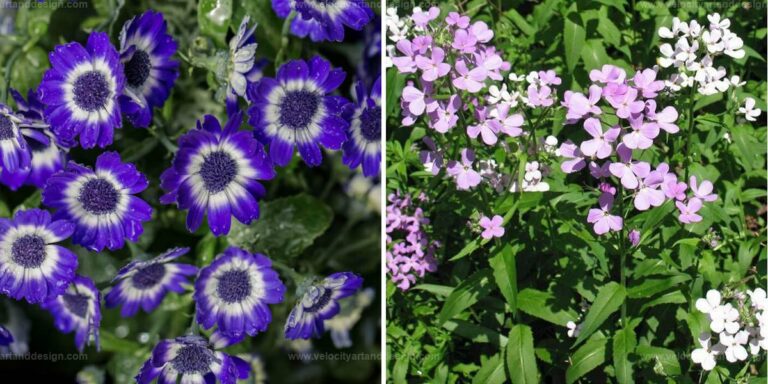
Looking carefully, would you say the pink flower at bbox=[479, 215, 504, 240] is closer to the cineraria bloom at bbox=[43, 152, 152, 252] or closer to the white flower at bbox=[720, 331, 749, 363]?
the white flower at bbox=[720, 331, 749, 363]

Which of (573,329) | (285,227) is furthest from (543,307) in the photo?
(285,227)

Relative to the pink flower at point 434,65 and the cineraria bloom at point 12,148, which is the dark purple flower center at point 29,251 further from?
the pink flower at point 434,65

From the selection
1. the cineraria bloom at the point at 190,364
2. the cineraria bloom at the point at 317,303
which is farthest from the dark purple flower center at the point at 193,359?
the cineraria bloom at the point at 317,303

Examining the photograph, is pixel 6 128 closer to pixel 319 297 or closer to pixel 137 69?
pixel 137 69

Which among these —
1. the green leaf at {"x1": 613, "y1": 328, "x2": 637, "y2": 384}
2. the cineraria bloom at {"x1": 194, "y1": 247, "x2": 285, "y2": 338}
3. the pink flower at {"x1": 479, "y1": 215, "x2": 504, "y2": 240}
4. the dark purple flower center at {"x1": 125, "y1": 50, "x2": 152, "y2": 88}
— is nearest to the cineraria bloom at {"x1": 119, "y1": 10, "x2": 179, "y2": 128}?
the dark purple flower center at {"x1": 125, "y1": 50, "x2": 152, "y2": 88}

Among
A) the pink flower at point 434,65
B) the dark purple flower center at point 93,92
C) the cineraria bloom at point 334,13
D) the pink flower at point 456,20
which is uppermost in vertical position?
the cineraria bloom at point 334,13

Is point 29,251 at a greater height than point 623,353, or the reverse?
point 29,251
